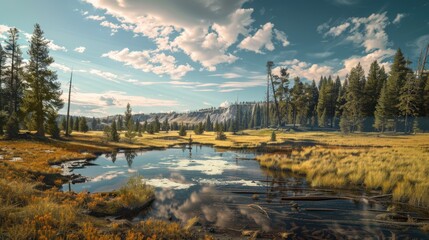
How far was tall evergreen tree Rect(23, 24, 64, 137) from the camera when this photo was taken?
37.2 metres

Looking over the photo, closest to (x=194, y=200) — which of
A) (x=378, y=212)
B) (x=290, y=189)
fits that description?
(x=290, y=189)

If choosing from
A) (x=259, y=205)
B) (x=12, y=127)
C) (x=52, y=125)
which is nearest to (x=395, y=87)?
(x=259, y=205)

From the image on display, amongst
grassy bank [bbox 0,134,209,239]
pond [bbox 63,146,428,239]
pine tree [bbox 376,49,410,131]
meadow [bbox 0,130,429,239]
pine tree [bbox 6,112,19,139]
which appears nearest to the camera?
grassy bank [bbox 0,134,209,239]

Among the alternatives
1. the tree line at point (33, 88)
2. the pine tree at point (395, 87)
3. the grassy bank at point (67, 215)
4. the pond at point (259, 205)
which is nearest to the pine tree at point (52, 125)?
the tree line at point (33, 88)

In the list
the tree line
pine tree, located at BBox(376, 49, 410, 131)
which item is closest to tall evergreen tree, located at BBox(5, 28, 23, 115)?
the tree line

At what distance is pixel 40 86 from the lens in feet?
125

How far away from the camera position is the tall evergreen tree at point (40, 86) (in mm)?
37169

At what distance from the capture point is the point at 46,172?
1766cm

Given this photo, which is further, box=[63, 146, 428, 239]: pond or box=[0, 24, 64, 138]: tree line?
box=[0, 24, 64, 138]: tree line

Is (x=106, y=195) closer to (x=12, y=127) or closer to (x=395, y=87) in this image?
(x=12, y=127)

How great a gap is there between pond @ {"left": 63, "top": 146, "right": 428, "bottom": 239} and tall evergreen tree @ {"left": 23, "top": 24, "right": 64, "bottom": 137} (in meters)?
22.7

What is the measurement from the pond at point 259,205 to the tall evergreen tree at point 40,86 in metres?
22.7

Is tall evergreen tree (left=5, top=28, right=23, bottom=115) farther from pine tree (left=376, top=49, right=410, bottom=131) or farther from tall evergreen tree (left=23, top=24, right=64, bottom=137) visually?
pine tree (left=376, top=49, right=410, bottom=131)

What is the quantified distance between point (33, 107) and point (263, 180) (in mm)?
38345
